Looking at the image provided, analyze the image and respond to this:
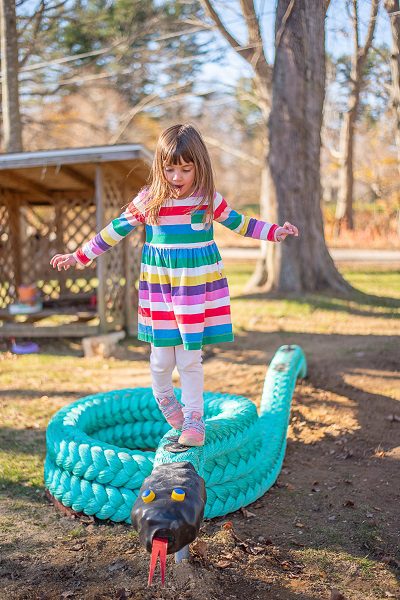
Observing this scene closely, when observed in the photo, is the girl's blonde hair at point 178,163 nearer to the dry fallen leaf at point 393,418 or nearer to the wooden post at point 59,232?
the dry fallen leaf at point 393,418

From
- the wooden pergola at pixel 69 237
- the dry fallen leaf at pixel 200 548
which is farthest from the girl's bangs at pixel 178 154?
the wooden pergola at pixel 69 237

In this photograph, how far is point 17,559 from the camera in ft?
8.95

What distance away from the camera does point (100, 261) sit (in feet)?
25.7

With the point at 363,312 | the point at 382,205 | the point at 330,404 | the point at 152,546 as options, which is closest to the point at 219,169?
the point at 382,205

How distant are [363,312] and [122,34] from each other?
451 inches

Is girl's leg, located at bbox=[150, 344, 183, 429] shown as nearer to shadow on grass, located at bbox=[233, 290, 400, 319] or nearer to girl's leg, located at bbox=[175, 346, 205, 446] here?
girl's leg, located at bbox=[175, 346, 205, 446]

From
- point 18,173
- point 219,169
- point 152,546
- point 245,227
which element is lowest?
point 152,546

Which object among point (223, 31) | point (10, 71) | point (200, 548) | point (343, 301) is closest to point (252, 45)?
point (223, 31)

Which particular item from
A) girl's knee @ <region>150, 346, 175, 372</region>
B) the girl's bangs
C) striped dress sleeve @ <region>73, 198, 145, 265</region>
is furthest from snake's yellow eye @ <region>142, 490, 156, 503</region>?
the girl's bangs

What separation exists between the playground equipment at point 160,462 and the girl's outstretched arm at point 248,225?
1.05 m

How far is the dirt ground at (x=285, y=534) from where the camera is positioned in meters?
2.48

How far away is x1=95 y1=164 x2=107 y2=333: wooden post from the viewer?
764 centimetres

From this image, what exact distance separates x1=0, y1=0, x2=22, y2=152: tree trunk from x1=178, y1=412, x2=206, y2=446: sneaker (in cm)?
917

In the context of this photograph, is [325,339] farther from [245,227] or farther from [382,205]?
[382,205]
